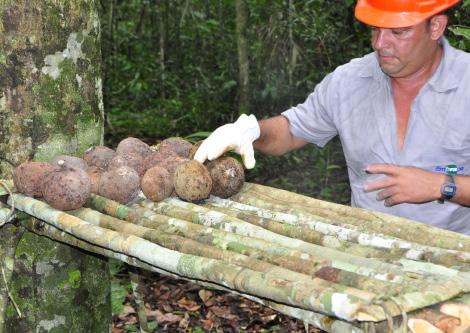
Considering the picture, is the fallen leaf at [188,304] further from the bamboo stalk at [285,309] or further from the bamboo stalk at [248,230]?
the bamboo stalk at [285,309]

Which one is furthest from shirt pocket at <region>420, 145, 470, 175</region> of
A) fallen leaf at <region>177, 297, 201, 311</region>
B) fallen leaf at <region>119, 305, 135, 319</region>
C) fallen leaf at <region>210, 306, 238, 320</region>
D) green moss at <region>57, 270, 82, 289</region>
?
fallen leaf at <region>119, 305, 135, 319</region>

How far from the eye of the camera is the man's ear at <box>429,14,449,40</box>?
2.47m

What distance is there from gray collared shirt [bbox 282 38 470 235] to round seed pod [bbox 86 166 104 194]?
3.44 ft

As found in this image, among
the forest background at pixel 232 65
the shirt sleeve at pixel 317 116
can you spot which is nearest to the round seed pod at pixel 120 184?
the shirt sleeve at pixel 317 116

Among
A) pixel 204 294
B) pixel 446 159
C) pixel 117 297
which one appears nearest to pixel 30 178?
pixel 446 159

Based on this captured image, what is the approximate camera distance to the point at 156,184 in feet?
7.39

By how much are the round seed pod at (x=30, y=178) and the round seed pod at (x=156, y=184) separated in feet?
1.10

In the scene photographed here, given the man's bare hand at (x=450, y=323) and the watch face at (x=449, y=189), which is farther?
the watch face at (x=449, y=189)

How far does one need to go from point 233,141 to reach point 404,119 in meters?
0.71

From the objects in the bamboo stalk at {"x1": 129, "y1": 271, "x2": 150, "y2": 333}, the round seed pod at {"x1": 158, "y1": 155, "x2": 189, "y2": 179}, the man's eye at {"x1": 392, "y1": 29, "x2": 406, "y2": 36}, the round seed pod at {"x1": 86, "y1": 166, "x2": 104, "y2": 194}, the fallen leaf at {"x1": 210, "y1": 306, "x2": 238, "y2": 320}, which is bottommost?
the fallen leaf at {"x1": 210, "y1": 306, "x2": 238, "y2": 320}

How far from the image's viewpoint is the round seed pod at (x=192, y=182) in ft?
7.31

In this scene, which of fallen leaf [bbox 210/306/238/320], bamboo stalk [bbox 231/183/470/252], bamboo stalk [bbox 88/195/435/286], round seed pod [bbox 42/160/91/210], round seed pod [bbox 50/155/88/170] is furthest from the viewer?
fallen leaf [bbox 210/306/238/320]

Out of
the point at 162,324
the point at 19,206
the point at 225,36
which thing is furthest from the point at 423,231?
the point at 225,36

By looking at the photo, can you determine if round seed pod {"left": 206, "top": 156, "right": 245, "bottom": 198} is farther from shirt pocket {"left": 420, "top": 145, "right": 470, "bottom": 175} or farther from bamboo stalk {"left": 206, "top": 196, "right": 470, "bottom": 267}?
shirt pocket {"left": 420, "top": 145, "right": 470, "bottom": 175}
